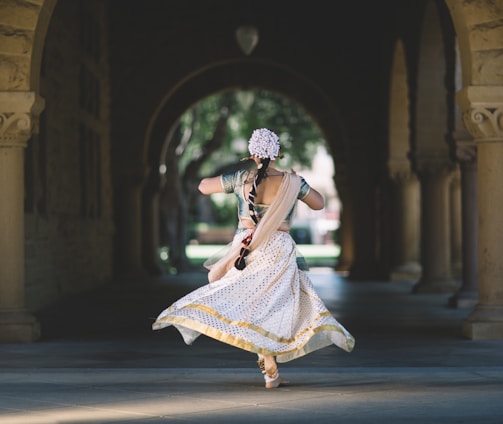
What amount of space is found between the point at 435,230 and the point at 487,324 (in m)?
8.15

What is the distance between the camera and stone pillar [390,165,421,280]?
2553 cm

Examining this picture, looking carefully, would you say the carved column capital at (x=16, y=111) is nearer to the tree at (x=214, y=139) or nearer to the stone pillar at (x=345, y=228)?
the stone pillar at (x=345, y=228)

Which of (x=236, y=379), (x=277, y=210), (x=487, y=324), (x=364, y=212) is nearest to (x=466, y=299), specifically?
(x=487, y=324)

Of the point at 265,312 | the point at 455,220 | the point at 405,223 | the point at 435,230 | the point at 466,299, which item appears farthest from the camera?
the point at 455,220

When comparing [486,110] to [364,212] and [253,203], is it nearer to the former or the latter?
[253,203]

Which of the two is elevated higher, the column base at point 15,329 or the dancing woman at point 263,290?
the dancing woman at point 263,290

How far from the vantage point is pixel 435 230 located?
68.1 feet

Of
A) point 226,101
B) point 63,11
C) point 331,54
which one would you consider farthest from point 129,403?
point 226,101

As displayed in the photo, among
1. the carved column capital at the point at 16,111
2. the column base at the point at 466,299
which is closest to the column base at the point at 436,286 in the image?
the column base at the point at 466,299

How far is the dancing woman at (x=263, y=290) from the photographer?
29.2 feet

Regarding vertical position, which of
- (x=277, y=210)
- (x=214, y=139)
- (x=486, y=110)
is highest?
(x=214, y=139)

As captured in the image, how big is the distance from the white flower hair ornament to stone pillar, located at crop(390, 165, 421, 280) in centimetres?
1640

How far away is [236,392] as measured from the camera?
29.4 ft

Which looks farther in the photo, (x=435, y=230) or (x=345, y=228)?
(x=345, y=228)
